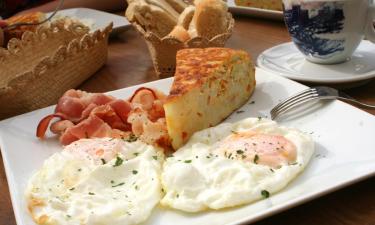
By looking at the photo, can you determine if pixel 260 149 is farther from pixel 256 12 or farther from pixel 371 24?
pixel 256 12

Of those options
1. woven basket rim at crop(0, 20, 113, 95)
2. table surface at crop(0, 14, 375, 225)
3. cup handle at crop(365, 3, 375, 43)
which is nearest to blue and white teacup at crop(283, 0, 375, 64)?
cup handle at crop(365, 3, 375, 43)

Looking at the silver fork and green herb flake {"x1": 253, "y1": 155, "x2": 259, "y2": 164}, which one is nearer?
green herb flake {"x1": 253, "y1": 155, "x2": 259, "y2": 164}

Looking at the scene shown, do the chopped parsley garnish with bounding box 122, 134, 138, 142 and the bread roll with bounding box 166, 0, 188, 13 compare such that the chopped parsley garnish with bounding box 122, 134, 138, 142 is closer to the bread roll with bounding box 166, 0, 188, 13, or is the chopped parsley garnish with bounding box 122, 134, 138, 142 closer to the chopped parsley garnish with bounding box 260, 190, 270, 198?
the chopped parsley garnish with bounding box 260, 190, 270, 198

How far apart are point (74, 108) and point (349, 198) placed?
3.46 feet

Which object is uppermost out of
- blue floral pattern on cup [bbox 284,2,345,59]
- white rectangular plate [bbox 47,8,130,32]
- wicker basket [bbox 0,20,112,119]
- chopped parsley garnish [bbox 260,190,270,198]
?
blue floral pattern on cup [bbox 284,2,345,59]

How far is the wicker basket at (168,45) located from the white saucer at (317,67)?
0.75 ft

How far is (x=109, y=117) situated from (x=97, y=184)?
17.5 inches

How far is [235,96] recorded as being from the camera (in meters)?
1.74

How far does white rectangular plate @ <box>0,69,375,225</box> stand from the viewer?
1057 mm

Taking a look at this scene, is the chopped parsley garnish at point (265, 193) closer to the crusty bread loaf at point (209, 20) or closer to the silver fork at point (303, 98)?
the silver fork at point (303, 98)

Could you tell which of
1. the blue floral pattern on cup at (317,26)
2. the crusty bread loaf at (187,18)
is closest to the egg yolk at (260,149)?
the blue floral pattern on cup at (317,26)

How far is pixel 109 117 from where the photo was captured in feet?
5.28

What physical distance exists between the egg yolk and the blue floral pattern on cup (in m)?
0.76

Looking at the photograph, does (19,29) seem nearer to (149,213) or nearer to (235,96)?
(235,96)
